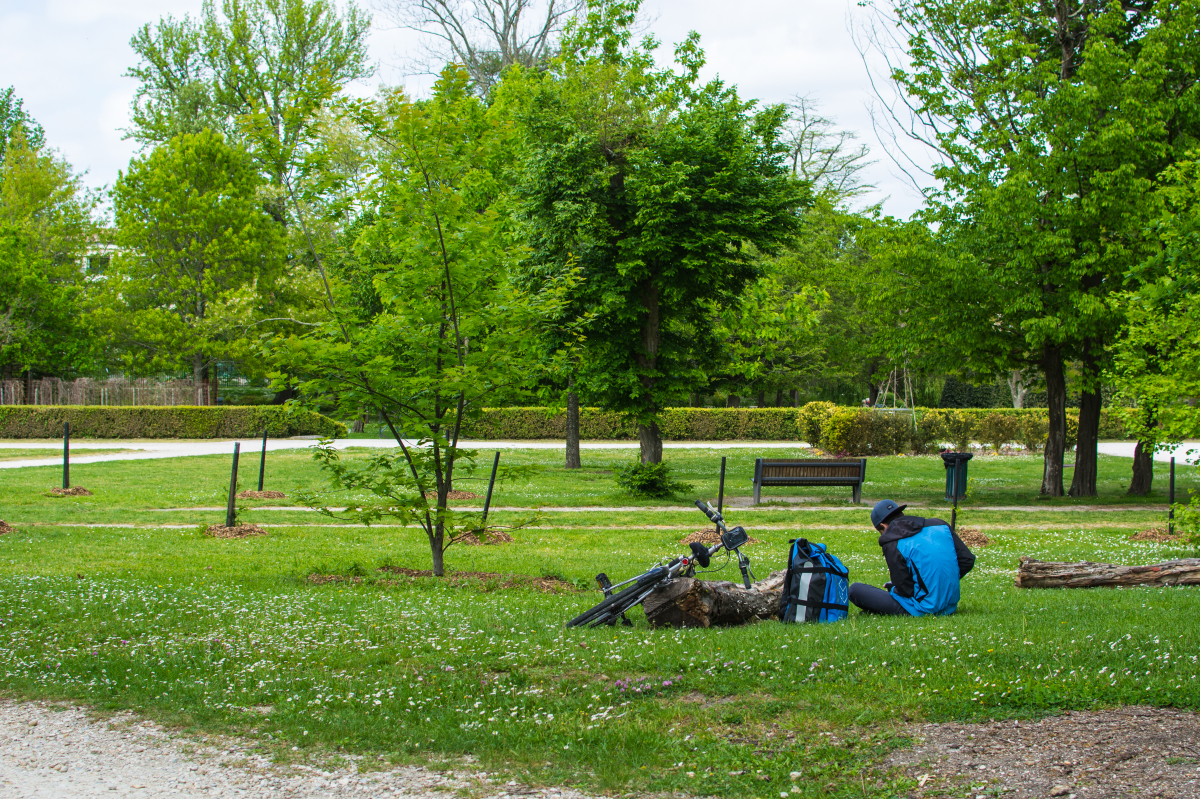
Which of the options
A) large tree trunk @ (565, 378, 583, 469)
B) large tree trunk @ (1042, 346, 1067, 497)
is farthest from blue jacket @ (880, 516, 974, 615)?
large tree trunk @ (565, 378, 583, 469)

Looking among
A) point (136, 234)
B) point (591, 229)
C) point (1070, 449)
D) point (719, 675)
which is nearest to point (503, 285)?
point (719, 675)

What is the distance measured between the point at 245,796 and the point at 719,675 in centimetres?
247

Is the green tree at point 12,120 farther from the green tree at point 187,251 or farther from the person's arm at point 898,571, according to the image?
the person's arm at point 898,571

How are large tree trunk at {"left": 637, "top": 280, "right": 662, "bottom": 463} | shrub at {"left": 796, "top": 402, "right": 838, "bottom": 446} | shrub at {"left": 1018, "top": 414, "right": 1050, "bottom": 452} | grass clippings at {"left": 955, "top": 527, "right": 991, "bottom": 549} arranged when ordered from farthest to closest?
shrub at {"left": 1018, "top": 414, "right": 1050, "bottom": 452} < shrub at {"left": 796, "top": 402, "right": 838, "bottom": 446} < large tree trunk at {"left": 637, "top": 280, "right": 662, "bottom": 463} < grass clippings at {"left": 955, "top": 527, "right": 991, "bottom": 549}

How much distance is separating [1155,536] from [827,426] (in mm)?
14408

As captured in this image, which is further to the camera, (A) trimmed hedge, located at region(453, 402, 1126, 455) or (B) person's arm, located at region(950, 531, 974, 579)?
(A) trimmed hedge, located at region(453, 402, 1126, 455)

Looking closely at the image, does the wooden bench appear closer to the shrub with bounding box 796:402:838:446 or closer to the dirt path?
the shrub with bounding box 796:402:838:446

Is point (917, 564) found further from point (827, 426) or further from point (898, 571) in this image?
point (827, 426)

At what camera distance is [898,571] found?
6.59m

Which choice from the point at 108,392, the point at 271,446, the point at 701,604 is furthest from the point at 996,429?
the point at 108,392

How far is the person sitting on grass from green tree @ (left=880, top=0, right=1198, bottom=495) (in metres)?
9.68

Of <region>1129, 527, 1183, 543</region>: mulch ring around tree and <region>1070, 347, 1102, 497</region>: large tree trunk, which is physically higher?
<region>1070, 347, 1102, 497</region>: large tree trunk

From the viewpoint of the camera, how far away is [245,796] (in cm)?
371

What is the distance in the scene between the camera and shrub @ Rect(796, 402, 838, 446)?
2830 cm
